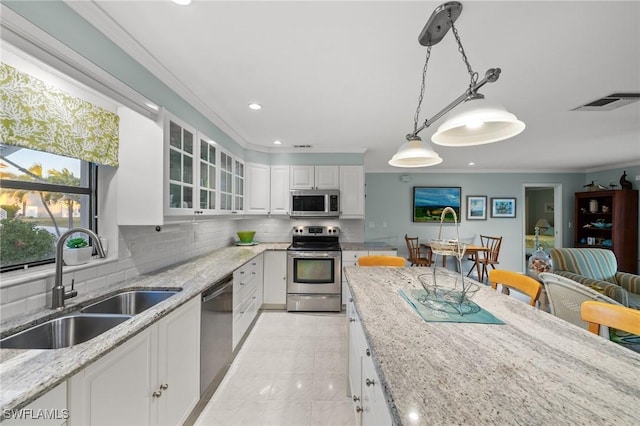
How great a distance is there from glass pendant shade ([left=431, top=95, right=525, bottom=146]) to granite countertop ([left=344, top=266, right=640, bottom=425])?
2.90ft

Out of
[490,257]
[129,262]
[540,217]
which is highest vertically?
[540,217]

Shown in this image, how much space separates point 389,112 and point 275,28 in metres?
1.55

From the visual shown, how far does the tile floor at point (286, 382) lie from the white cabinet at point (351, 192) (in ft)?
5.83

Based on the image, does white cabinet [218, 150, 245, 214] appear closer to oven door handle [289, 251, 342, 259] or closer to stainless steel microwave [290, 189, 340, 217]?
stainless steel microwave [290, 189, 340, 217]

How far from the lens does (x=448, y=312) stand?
1227 millimetres

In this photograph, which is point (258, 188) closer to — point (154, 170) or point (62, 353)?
point (154, 170)

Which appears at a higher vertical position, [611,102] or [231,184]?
[611,102]

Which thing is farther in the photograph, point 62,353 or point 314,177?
point 314,177

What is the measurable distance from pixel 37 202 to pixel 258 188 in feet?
8.83

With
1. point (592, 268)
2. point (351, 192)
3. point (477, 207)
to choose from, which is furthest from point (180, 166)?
point (477, 207)

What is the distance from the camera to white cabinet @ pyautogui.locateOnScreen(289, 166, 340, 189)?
4.07 m

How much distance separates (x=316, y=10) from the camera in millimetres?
1297

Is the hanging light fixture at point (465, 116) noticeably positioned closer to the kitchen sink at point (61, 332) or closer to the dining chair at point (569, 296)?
the dining chair at point (569, 296)

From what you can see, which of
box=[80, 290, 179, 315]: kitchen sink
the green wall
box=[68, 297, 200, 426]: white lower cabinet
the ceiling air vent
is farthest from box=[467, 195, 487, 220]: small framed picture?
box=[80, 290, 179, 315]: kitchen sink
